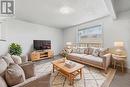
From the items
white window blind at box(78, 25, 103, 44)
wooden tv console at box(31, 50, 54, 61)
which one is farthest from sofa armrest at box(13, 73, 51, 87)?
white window blind at box(78, 25, 103, 44)

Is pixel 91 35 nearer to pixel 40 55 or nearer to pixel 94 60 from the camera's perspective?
pixel 94 60

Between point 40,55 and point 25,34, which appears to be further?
point 40,55

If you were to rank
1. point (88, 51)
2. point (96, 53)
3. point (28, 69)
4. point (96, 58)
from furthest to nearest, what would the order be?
point (88, 51) < point (96, 53) < point (96, 58) < point (28, 69)

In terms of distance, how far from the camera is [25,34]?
16.8 ft

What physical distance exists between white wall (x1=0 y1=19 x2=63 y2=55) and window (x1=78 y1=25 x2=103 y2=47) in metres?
1.94

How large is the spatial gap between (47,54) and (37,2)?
133 inches

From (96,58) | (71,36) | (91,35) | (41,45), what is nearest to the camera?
(96,58)

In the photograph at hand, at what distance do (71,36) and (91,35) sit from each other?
1.65 meters

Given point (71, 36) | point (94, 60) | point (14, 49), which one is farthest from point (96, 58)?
point (14, 49)

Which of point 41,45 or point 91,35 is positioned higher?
point 91,35

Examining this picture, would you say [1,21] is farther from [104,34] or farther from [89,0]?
[104,34]

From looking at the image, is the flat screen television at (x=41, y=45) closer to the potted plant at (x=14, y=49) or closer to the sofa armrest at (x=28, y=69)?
the potted plant at (x=14, y=49)

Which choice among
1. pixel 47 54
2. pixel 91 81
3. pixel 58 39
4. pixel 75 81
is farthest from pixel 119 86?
pixel 58 39

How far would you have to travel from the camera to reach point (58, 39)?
710 cm
